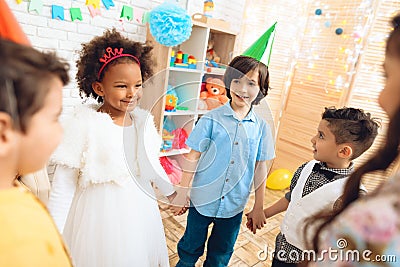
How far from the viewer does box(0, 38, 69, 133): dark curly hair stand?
0.36 meters

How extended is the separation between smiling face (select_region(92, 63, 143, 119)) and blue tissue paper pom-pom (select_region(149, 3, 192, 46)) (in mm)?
821

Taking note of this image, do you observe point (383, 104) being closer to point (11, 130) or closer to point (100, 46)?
point (11, 130)

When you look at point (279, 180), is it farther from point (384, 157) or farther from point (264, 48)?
point (384, 157)

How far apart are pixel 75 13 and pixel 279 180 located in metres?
2.16

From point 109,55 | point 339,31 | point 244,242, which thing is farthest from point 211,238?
point 339,31

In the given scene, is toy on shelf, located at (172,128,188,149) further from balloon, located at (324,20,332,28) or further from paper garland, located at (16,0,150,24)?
balloon, located at (324,20,332,28)

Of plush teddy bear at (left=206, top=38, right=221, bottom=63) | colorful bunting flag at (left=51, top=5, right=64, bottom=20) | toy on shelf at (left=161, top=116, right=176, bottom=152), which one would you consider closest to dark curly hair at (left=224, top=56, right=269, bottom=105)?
toy on shelf at (left=161, top=116, right=176, bottom=152)

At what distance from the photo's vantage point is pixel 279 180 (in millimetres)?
2627

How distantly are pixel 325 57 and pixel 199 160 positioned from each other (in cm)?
197

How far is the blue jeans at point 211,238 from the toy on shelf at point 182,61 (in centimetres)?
120

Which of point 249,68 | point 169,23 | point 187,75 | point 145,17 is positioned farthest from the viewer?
point 187,75

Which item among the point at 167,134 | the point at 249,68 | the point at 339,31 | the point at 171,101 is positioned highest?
the point at 339,31

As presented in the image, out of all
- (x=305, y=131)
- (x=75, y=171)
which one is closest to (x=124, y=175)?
(x=75, y=171)

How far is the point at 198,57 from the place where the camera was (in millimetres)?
2189
